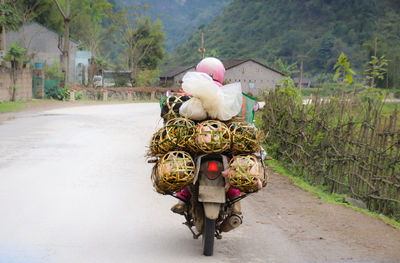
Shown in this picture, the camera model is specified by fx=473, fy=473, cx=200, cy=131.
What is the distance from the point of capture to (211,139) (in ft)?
13.1

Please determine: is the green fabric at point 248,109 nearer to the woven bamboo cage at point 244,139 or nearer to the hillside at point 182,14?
the woven bamboo cage at point 244,139

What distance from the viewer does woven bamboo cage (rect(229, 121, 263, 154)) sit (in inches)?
163

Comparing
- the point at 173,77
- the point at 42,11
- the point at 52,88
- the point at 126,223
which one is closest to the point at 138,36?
the point at 173,77

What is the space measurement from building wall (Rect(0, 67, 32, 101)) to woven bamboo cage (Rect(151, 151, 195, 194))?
23.1m

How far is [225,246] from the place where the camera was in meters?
4.64

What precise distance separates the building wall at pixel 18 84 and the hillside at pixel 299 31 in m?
47.8

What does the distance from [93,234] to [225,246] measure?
4.42ft

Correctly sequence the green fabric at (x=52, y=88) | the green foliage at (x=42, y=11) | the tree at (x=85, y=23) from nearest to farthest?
the green fabric at (x=52, y=88), the green foliage at (x=42, y=11), the tree at (x=85, y=23)

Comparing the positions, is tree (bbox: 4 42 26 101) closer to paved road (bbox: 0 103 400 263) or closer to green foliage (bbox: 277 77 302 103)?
paved road (bbox: 0 103 400 263)

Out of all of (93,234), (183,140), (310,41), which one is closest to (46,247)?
(93,234)

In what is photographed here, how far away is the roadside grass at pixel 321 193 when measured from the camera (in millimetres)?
6473

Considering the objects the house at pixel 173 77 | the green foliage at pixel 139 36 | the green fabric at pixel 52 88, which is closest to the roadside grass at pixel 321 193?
the green fabric at pixel 52 88

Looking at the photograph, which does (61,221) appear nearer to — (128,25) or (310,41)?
(128,25)

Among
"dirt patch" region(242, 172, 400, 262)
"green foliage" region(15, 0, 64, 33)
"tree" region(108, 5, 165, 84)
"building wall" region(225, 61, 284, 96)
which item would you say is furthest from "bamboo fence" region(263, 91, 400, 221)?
"tree" region(108, 5, 165, 84)
